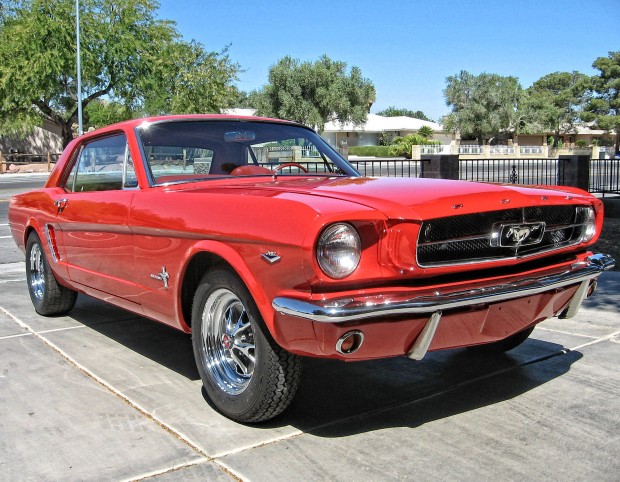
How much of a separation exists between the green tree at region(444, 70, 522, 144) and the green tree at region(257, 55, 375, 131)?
1729 centimetres

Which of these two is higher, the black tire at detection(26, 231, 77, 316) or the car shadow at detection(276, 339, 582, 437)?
the black tire at detection(26, 231, 77, 316)

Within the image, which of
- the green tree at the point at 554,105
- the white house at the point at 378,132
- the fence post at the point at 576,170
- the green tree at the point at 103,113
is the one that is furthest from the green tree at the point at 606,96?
the fence post at the point at 576,170

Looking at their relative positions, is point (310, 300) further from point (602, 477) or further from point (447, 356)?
point (447, 356)

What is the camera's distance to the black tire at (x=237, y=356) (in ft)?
10.4

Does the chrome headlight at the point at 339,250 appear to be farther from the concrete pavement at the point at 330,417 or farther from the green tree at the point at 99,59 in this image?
Result: the green tree at the point at 99,59

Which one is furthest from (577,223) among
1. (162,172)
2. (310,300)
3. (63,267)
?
(63,267)

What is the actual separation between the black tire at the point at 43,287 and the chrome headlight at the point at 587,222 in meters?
4.01

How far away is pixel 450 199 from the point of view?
3162mm

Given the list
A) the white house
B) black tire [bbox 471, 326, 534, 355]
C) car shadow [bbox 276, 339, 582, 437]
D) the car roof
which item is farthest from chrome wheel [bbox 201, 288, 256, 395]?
the white house

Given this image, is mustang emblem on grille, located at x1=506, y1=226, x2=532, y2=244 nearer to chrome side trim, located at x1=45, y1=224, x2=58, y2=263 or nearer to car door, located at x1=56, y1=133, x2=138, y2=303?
car door, located at x1=56, y1=133, x2=138, y2=303

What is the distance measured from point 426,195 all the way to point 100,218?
2.27 meters

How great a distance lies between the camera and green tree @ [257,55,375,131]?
176 feet

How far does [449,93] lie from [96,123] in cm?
3661

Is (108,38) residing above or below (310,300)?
above
